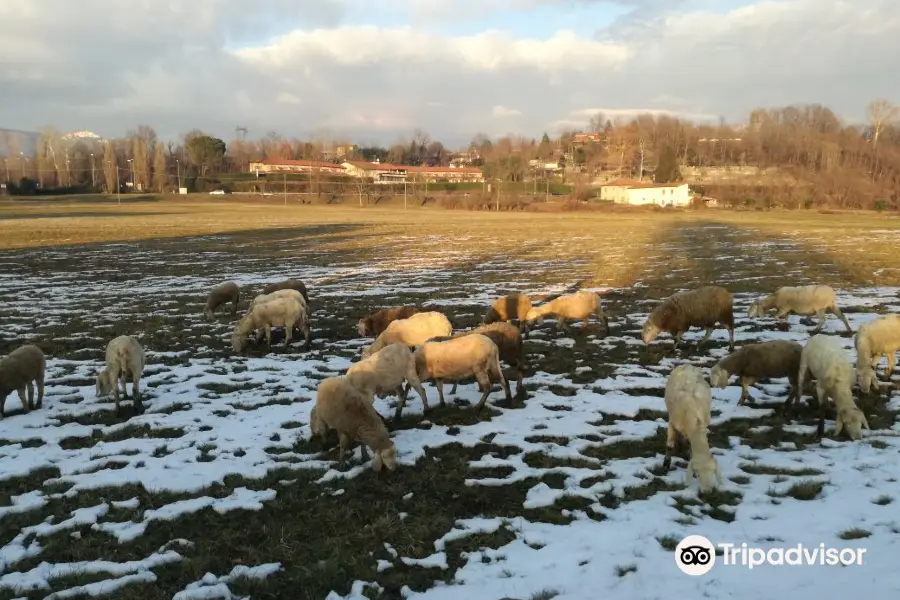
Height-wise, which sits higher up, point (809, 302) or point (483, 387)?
point (809, 302)

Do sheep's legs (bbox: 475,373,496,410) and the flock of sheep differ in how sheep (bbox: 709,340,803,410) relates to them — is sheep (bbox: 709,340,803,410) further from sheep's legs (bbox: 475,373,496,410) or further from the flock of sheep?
sheep's legs (bbox: 475,373,496,410)

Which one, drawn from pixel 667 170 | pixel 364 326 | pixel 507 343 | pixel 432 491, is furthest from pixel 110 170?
pixel 432 491

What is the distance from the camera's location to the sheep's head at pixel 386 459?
707 centimetres

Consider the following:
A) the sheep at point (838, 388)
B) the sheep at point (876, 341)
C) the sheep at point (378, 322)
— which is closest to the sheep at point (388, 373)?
the sheep at point (378, 322)

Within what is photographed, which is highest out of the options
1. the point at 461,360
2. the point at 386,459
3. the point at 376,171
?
the point at 376,171

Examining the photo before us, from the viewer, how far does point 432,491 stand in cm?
657

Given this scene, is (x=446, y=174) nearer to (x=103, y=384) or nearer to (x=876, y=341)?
(x=103, y=384)

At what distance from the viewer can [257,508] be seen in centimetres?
626

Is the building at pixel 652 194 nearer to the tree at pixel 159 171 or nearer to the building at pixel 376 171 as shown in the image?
the building at pixel 376 171

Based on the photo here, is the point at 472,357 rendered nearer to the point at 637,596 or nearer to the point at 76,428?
the point at 637,596

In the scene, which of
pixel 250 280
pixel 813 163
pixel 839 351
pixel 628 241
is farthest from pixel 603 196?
pixel 839 351

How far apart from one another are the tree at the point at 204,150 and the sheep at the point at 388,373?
162 meters

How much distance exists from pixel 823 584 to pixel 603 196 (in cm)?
11362

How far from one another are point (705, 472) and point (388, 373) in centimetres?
438
